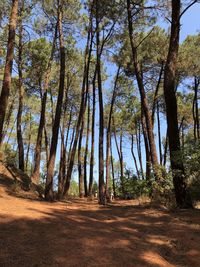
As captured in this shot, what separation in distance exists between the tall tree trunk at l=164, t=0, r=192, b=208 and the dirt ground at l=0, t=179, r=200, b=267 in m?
1.14

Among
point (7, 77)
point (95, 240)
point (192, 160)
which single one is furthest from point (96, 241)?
point (7, 77)

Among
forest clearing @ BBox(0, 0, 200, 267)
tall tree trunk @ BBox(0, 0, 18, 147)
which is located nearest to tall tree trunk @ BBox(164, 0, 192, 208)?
forest clearing @ BBox(0, 0, 200, 267)

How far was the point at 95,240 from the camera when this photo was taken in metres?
5.26

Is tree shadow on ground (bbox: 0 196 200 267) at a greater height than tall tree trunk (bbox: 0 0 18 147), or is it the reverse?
tall tree trunk (bbox: 0 0 18 147)

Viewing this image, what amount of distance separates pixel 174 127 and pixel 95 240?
4.34m

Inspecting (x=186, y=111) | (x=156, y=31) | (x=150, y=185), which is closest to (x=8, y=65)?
(x=150, y=185)

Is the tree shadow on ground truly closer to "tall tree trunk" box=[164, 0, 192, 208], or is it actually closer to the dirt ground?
the dirt ground

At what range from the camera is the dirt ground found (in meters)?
4.38

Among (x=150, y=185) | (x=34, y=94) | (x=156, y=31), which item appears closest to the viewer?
(x=150, y=185)

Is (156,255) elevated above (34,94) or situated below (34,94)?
Result: below

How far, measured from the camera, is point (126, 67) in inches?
848

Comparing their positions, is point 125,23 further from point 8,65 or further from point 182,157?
point 182,157

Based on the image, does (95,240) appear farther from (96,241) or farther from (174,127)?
(174,127)

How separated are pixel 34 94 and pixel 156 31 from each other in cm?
977
